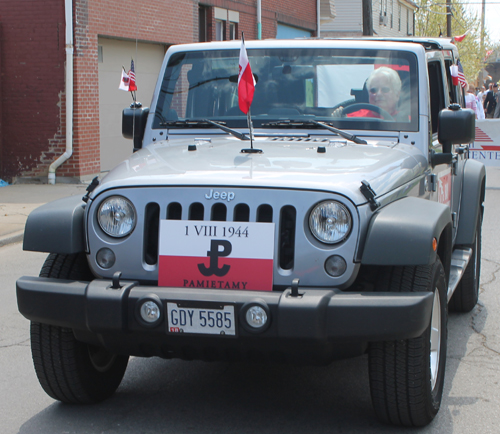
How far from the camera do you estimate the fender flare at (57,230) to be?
347cm

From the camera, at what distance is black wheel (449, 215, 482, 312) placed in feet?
18.3

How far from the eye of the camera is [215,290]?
321cm

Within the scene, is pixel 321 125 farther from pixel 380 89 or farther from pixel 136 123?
pixel 136 123

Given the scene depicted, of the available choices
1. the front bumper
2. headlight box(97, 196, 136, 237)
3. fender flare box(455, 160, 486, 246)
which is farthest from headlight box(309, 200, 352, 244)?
fender flare box(455, 160, 486, 246)

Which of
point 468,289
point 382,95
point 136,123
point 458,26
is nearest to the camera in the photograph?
point 382,95

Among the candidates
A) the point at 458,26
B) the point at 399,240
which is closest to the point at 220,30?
the point at 399,240

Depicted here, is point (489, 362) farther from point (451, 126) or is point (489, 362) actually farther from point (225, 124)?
point (225, 124)

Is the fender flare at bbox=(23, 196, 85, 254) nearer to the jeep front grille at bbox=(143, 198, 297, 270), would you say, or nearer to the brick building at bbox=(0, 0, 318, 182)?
the jeep front grille at bbox=(143, 198, 297, 270)

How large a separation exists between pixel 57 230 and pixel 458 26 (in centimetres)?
5057

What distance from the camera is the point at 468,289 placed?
5656 millimetres

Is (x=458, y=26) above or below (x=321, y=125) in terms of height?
above

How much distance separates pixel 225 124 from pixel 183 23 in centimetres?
1348

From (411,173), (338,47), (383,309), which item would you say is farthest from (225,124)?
(383,309)

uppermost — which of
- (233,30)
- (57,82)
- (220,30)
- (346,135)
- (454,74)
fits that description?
(233,30)
